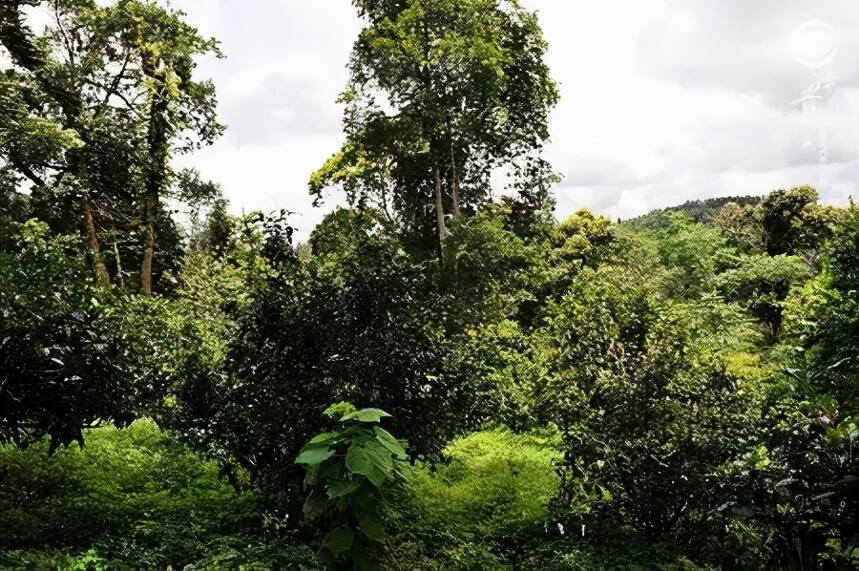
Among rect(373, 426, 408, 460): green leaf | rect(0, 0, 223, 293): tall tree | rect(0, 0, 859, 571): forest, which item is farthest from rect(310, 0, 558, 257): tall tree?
rect(373, 426, 408, 460): green leaf

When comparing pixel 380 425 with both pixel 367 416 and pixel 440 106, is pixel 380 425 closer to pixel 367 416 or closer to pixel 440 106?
pixel 367 416

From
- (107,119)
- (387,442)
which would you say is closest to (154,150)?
(107,119)

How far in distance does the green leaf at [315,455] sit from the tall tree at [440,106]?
59.0 ft

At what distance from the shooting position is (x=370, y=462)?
8.12ft

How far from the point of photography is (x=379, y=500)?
2.55 metres

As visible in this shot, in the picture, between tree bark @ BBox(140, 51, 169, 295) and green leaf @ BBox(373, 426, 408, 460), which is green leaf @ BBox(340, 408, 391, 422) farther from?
tree bark @ BBox(140, 51, 169, 295)

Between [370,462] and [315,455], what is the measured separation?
24 cm

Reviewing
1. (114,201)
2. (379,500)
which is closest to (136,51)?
(114,201)

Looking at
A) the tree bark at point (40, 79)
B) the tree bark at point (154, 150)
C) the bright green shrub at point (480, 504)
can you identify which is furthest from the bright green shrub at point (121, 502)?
the tree bark at point (154, 150)

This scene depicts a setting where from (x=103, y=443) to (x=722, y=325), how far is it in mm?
16915

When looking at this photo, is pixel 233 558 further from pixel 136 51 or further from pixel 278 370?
pixel 136 51

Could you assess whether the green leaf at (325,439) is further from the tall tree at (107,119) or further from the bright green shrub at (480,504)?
the tall tree at (107,119)

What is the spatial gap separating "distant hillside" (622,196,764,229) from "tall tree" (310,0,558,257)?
114 ft

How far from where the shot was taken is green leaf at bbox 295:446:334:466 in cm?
250
